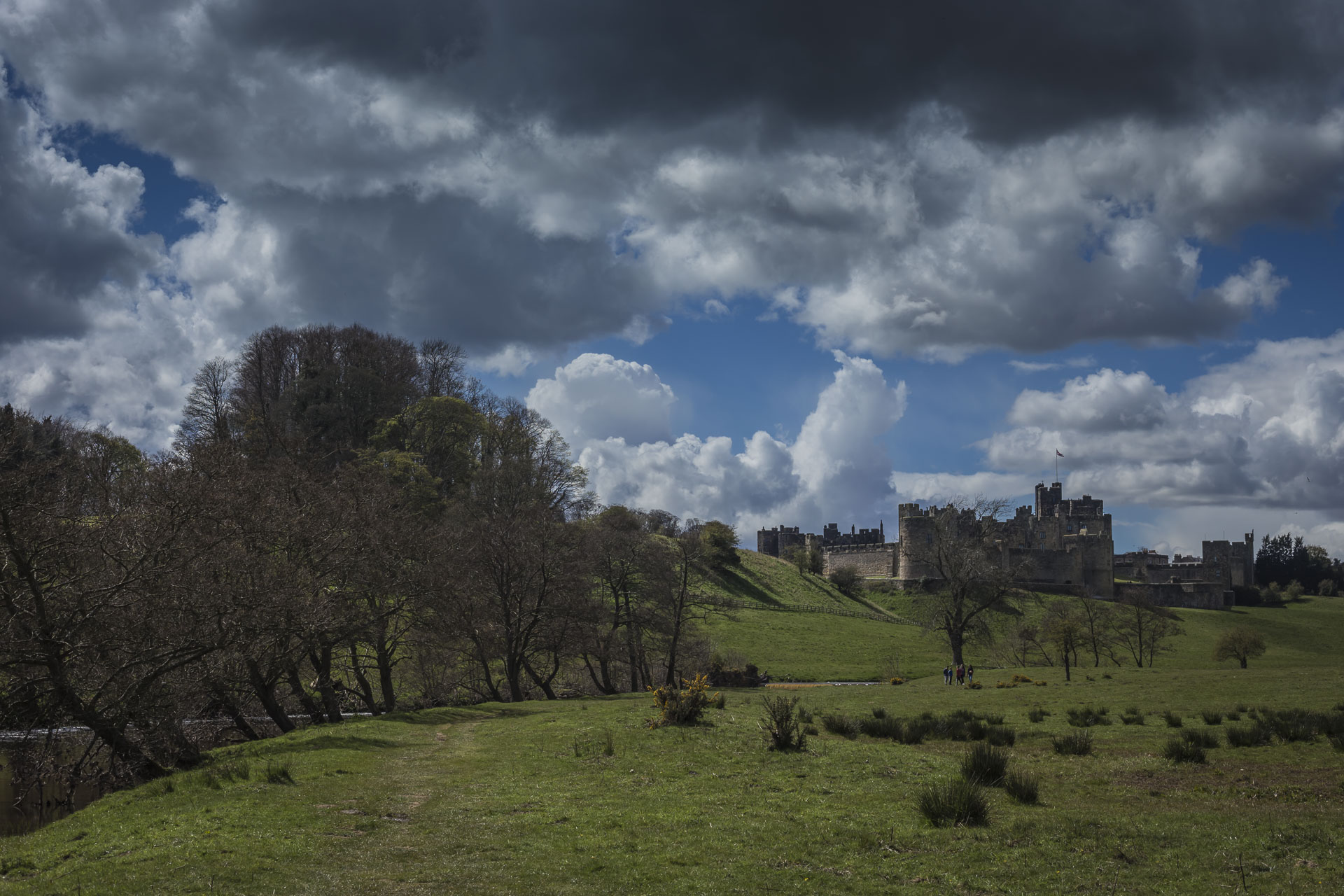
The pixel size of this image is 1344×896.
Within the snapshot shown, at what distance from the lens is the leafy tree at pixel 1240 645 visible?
153ft

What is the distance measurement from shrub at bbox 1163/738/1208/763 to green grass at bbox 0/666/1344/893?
311mm

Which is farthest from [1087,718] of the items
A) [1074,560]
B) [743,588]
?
[1074,560]

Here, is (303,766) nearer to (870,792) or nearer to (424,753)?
(424,753)

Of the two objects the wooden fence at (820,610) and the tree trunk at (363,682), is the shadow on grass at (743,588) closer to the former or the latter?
the wooden fence at (820,610)

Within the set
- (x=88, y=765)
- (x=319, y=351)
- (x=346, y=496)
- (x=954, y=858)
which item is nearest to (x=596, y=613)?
(x=346, y=496)

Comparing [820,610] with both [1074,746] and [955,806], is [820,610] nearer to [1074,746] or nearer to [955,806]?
[1074,746]

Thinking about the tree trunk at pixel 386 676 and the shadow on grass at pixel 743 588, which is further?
the shadow on grass at pixel 743 588

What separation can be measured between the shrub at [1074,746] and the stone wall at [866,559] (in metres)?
94.5

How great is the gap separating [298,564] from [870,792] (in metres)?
18.7

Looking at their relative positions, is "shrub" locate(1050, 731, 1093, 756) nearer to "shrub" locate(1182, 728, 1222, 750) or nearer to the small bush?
"shrub" locate(1182, 728, 1222, 750)

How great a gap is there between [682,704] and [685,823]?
10.1 m

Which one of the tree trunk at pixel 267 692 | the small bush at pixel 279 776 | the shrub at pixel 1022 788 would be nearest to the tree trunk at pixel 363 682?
the tree trunk at pixel 267 692

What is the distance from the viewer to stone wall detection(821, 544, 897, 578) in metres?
119

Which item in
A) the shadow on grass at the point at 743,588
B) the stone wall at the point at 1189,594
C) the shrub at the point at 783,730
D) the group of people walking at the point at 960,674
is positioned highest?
the shadow on grass at the point at 743,588
